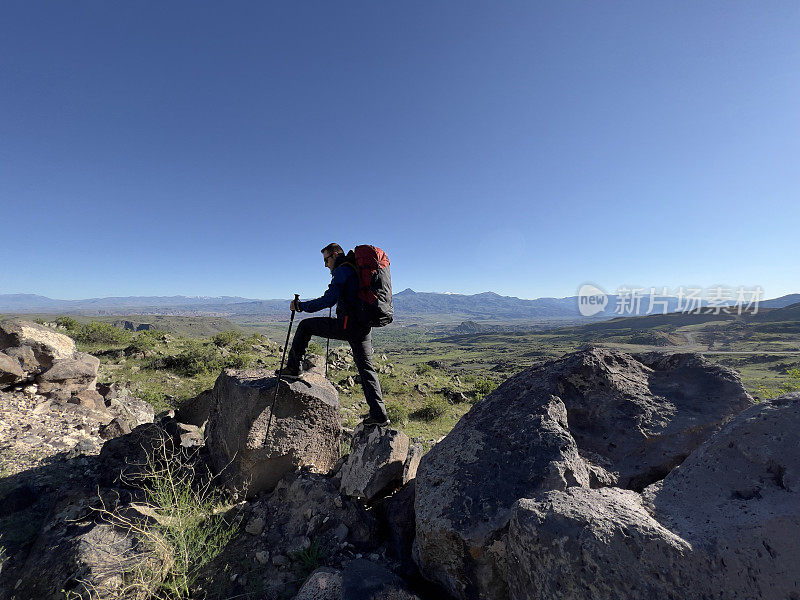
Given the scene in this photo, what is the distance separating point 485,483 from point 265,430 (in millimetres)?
3709

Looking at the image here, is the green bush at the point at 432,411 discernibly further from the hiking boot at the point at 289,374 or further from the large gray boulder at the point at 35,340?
the large gray boulder at the point at 35,340

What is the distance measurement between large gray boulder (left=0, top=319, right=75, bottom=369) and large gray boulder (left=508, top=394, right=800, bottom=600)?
44.1ft

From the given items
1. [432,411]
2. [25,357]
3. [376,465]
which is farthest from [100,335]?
[376,465]

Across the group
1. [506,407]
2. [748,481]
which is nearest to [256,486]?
[506,407]

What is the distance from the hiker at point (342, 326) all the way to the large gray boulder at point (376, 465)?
47cm

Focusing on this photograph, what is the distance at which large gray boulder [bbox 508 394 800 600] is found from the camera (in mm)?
2203

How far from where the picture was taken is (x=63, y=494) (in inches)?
187

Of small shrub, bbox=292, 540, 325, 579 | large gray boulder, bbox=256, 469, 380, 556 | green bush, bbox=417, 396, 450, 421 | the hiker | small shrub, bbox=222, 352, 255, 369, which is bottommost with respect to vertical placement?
green bush, bbox=417, 396, 450, 421

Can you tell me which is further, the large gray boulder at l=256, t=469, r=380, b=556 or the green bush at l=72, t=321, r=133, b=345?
the green bush at l=72, t=321, r=133, b=345

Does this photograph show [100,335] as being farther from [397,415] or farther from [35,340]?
[397,415]

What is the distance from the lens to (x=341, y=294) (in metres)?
5.62

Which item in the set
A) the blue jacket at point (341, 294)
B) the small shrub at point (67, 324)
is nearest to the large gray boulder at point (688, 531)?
the blue jacket at point (341, 294)

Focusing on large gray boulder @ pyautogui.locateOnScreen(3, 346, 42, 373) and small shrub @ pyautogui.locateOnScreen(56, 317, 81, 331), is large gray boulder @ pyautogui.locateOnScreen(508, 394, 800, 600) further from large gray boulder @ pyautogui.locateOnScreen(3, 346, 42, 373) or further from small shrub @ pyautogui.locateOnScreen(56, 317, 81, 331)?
small shrub @ pyautogui.locateOnScreen(56, 317, 81, 331)

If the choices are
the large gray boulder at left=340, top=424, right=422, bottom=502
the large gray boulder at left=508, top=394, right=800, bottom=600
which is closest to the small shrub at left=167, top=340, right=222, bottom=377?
the large gray boulder at left=340, top=424, right=422, bottom=502
